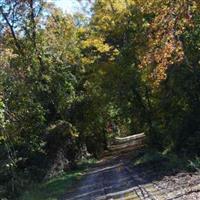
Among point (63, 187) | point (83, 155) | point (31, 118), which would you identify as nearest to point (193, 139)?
point (63, 187)

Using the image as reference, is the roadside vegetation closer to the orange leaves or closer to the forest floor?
the forest floor

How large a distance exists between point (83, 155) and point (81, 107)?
19.7ft

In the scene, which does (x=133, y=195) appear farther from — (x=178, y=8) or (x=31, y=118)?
(x=31, y=118)

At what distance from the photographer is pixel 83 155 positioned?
45469mm

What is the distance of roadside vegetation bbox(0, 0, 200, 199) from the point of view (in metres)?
30.2

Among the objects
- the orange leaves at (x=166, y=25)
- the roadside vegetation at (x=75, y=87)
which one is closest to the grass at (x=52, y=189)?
the roadside vegetation at (x=75, y=87)

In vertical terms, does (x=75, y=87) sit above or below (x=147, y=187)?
above

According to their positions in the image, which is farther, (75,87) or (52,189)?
(75,87)

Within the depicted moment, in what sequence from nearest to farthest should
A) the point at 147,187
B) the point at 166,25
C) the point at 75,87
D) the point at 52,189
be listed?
the point at 166,25
the point at 147,187
the point at 52,189
the point at 75,87

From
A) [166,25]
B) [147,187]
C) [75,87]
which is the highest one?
[75,87]

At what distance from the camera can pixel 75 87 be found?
40.8 m

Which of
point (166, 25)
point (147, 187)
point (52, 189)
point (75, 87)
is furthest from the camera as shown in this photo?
point (75, 87)

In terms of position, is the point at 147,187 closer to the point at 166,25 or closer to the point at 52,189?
the point at 166,25

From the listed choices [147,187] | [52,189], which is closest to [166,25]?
[147,187]
